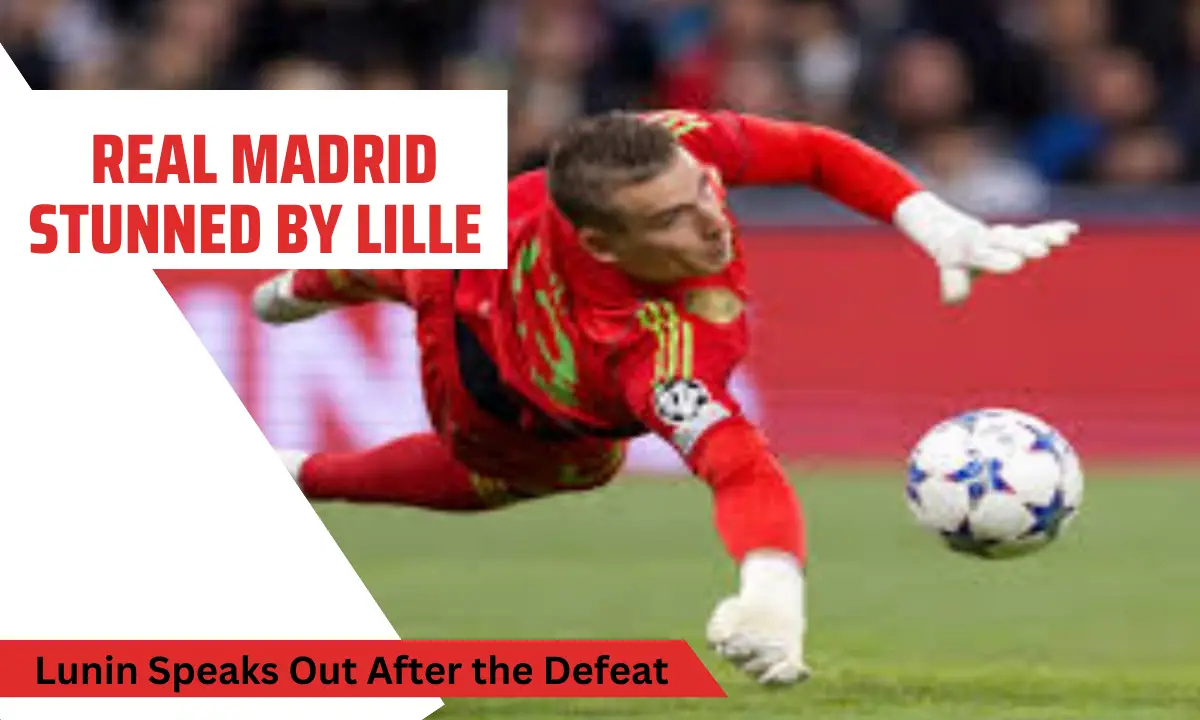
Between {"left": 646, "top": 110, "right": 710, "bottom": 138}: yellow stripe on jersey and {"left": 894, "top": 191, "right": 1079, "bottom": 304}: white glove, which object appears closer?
{"left": 894, "top": 191, "right": 1079, "bottom": 304}: white glove

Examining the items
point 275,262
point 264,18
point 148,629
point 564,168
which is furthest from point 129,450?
point 264,18

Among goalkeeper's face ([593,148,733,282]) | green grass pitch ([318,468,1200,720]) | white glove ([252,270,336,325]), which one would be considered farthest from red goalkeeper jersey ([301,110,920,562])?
white glove ([252,270,336,325])

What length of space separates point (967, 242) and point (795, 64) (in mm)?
9252

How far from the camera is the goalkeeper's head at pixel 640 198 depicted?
8148 millimetres

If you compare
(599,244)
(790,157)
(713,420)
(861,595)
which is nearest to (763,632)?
(713,420)

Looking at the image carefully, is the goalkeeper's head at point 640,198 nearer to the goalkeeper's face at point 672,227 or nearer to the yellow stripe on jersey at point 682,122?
the goalkeeper's face at point 672,227

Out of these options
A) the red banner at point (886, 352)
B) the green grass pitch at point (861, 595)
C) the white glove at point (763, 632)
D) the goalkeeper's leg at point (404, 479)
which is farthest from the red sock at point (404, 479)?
the red banner at point (886, 352)

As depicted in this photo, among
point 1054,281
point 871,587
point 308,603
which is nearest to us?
point 308,603

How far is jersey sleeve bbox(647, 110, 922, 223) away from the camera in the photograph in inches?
347

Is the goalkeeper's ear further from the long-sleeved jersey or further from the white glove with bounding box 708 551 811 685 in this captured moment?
the white glove with bounding box 708 551 811 685

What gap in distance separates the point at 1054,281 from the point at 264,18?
5.24m

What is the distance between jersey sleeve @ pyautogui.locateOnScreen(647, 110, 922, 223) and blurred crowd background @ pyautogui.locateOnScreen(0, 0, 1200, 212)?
7.90m

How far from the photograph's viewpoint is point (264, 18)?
717 inches

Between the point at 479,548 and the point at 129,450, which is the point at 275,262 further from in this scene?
the point at 479,548
